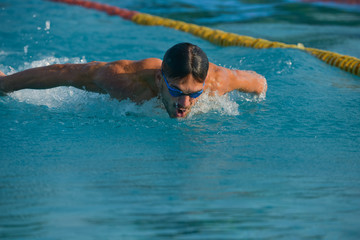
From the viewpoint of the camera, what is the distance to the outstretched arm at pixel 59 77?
10.2ft

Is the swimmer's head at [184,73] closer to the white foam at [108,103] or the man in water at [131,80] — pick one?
the man in water at [131,80]

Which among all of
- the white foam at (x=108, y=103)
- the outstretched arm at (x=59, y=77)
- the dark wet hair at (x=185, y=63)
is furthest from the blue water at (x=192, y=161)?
the dark wet hair at (x=185, y=63)

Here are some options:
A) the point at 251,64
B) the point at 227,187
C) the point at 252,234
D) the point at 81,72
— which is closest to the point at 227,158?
the point at 227,187

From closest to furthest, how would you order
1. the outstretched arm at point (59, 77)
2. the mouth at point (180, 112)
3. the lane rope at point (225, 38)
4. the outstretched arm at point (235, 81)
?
the mouth at point (180, 112) → the outstretched arm at point (59, 77) → the outstretched arm at point (235, 81) → the lane rope at point (225, 38)

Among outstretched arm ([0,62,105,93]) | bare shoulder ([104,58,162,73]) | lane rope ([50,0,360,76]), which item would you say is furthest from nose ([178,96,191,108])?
lane rope ([50,0,360,76])

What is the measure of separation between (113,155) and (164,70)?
0.67 meters

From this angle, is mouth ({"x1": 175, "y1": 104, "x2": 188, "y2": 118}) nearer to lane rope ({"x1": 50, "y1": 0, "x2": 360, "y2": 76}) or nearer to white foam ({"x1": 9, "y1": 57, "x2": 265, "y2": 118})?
white foam ({"x1": 9, "y1": 57, "x2": 265, "y2": 118})

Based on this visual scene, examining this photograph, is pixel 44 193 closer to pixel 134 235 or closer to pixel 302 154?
pixel 134 235

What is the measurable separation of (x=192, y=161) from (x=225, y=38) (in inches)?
148

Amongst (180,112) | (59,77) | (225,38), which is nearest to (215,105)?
(180,112)

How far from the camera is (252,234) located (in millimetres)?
1776

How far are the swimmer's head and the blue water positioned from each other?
24cm

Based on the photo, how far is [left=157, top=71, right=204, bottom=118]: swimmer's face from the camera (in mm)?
2822

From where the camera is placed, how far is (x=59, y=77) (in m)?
3.09
